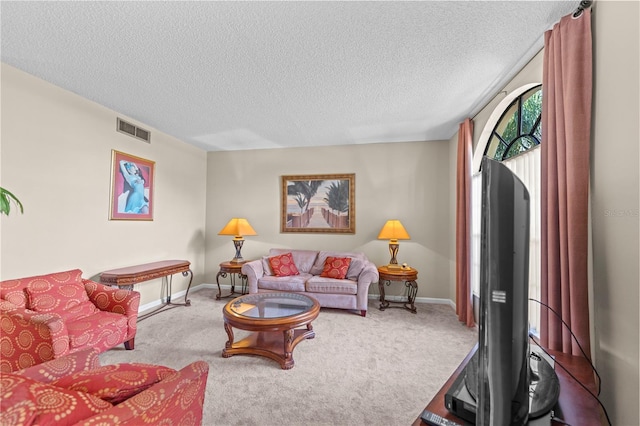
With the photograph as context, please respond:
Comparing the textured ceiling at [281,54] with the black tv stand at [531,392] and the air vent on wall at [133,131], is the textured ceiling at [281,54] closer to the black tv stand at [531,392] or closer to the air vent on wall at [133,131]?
the air vent on wall at [133,131]

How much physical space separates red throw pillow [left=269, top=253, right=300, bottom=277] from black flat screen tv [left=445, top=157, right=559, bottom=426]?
3.68m

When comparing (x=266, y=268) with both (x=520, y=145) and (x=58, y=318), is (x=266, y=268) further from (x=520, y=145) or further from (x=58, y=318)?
(x=520, y=145)

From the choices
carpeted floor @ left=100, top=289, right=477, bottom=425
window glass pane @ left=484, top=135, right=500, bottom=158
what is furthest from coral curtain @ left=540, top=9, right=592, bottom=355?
window glass pane @ left=484, top=135, right=500, bottom=158

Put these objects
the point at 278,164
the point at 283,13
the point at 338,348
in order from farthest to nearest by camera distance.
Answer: the point at 278,164
the point at 338,348
the point at 283,13

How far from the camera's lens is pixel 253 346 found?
2637mm

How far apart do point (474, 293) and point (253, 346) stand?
2.83 metres

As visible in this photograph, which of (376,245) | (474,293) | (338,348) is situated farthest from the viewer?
(376,245)

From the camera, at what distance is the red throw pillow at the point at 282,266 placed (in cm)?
425

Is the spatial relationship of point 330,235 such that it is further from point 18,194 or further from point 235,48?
point 18,194

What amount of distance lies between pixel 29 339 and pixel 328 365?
234 cm

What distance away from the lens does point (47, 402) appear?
2.49 feet

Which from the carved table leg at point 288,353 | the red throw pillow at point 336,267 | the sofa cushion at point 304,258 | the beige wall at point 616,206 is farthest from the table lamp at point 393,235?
the beige wall at point 616,206

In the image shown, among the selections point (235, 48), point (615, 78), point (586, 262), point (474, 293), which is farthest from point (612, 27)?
point (474, 293)

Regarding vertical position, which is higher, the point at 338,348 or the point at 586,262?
the point at 586,262
